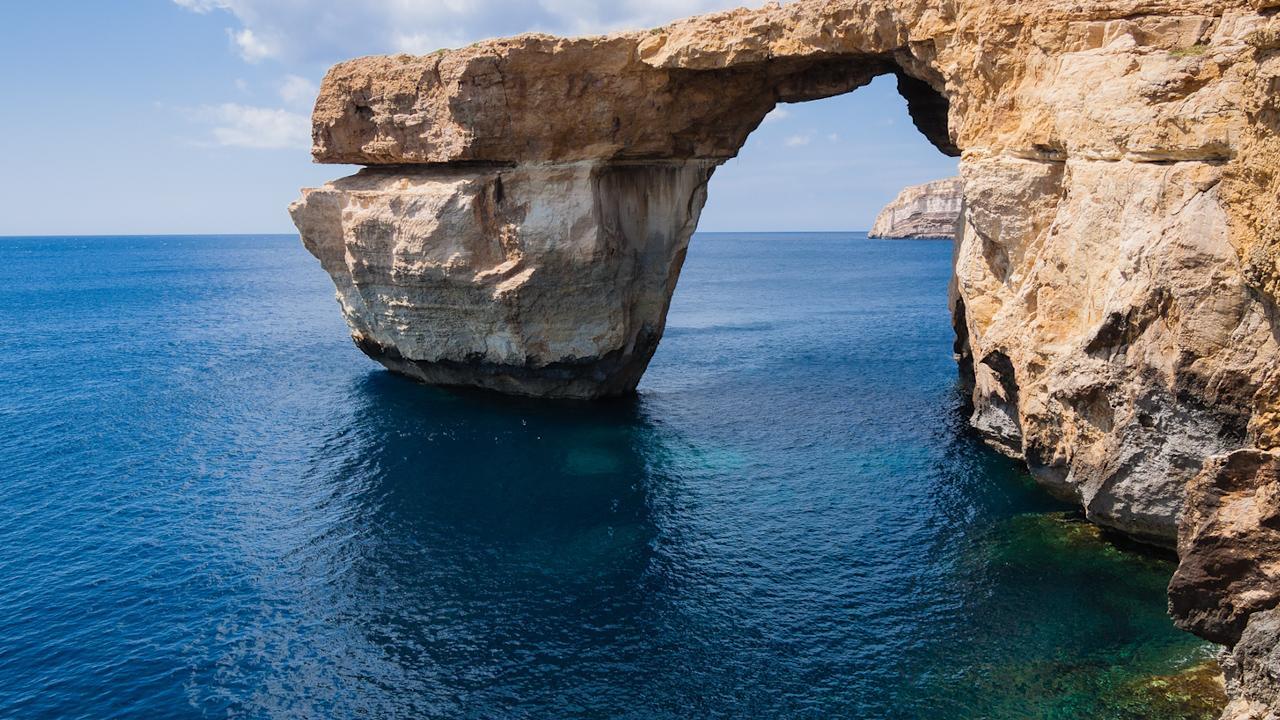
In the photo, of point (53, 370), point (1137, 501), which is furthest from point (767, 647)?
point (53, 370)

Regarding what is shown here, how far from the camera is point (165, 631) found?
68.7ft

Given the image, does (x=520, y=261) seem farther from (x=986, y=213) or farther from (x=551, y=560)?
(x=986, y=213)

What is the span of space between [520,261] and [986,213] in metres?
19.2

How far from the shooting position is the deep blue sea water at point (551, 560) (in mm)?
18375

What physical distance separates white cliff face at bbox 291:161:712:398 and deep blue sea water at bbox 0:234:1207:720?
2334mm

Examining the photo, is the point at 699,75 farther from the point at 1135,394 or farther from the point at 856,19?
the point at 1135,394

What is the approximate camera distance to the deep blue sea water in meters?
18.4

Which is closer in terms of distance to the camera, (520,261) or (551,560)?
(551,560)

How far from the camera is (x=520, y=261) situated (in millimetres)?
36375

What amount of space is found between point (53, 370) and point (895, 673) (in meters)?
49.4

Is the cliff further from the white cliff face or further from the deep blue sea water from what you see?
the deep blue sea water

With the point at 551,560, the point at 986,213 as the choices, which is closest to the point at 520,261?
the point at 551,560

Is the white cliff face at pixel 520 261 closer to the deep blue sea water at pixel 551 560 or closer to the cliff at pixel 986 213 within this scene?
the cliff at pixel 986 213

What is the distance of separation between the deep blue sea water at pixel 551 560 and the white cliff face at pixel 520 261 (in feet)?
7.66
